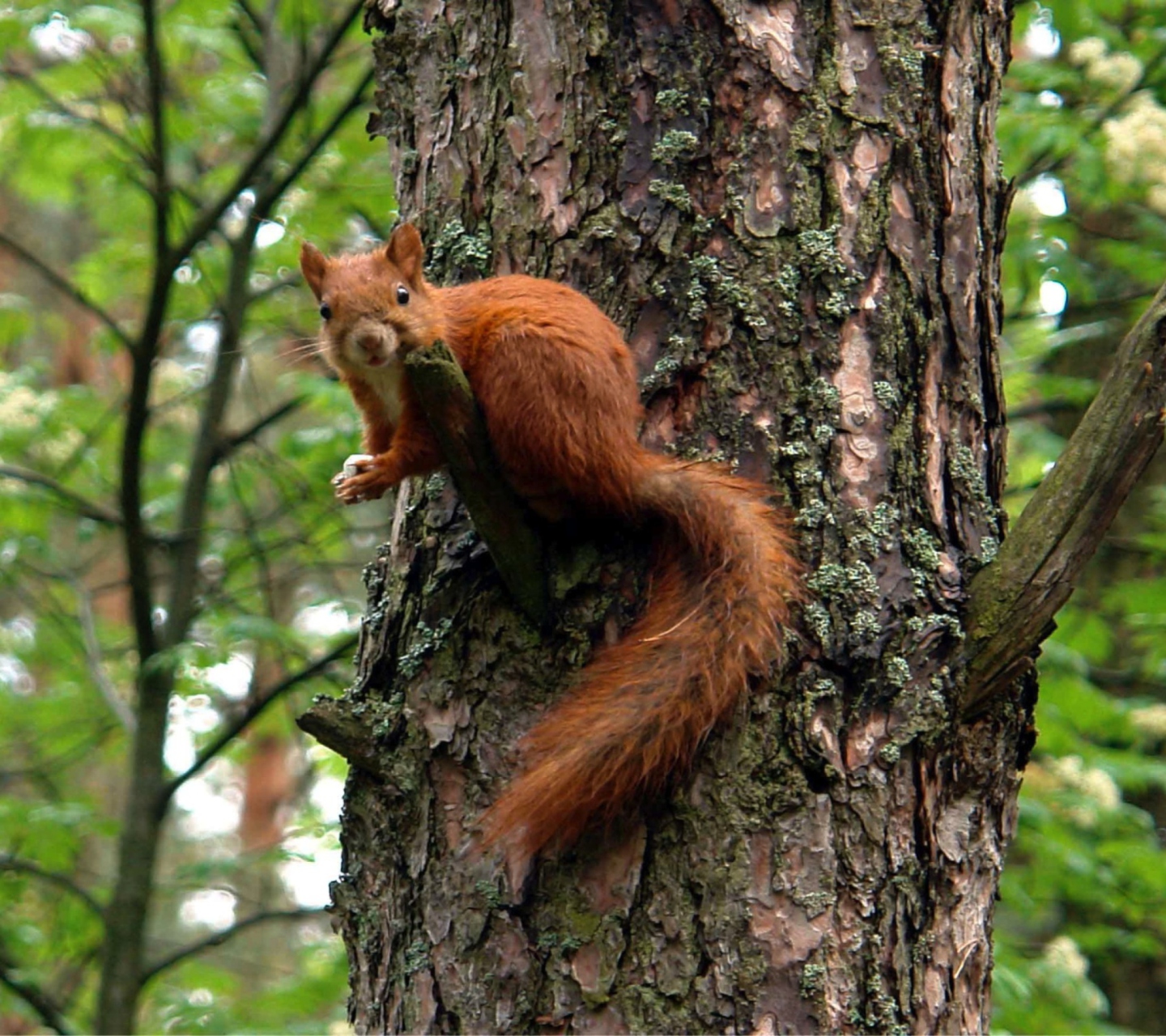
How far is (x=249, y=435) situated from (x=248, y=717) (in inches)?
39.3

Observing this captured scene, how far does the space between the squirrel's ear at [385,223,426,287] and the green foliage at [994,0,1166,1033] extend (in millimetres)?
2469

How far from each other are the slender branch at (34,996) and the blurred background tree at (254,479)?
1 centimetres

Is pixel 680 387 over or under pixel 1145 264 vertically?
under

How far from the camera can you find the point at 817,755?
77.7 inches

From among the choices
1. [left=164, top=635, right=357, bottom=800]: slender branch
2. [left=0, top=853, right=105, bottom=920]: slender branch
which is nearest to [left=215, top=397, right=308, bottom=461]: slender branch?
[left=164, top=635, right=357, bottom=800]: slender branch

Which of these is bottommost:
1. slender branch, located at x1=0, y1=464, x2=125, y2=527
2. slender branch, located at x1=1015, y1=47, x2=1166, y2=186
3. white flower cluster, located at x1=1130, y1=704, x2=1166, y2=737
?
white flower cluster, located at x1=1130, y1=704, x2=1166, y2=737

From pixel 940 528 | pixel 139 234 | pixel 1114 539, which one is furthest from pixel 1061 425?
pixel 940 528

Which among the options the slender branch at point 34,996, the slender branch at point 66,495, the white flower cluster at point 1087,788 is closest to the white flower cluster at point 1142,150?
the white flower cluster at point 1087,788

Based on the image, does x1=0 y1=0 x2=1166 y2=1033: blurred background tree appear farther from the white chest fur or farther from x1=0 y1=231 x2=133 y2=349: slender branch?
the white chest fur

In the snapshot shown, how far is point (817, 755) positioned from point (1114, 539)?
3.66m

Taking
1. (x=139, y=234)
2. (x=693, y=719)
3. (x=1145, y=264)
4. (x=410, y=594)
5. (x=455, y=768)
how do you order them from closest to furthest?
(x=693, y=719) < (x=455, y=768) < (x=410, y=594) < (x=1145, y=264) < (x=139, y=234)

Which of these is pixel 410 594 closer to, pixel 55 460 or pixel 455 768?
pixel 455 768

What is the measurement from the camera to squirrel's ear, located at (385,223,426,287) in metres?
2.37

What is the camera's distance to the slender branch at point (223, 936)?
4.40 metres
